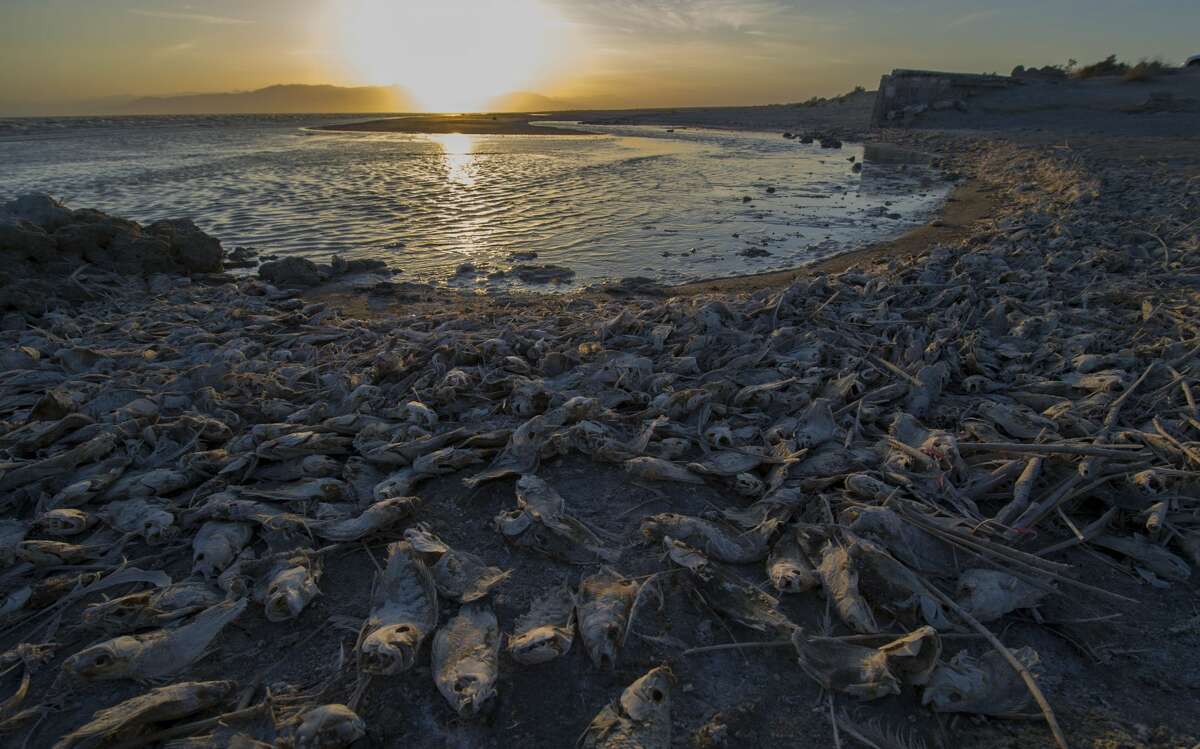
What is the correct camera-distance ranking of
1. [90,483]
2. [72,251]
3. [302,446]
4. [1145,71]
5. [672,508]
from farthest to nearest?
[1145,71] < [72,251] < [302,446] < [90,483] < [672,508]

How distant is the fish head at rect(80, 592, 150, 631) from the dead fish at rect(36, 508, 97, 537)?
0.81m

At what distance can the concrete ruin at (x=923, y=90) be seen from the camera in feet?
117

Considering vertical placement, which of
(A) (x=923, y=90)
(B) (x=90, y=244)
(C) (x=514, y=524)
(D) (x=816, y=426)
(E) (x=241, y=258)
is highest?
(A) (x=923, y=90)

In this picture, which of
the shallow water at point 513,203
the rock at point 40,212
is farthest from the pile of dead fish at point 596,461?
the shallow water at point 513,203

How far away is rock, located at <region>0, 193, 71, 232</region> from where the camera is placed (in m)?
8.30

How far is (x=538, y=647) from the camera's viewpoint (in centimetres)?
220

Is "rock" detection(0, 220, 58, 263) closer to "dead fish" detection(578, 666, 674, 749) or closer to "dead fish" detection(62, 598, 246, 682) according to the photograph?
"dead fish" detection(62, 598, 246, 682)

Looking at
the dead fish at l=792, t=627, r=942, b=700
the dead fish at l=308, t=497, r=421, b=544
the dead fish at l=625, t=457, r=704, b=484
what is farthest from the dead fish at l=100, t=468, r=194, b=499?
the dead fish at l=792, t=627, r=942, b=700

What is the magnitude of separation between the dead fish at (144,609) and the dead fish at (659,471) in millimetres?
2157

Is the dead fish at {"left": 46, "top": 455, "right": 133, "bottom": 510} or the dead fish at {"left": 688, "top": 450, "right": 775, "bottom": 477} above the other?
the dead fish at {"left": 688, "top": 450, "right": 775, "bottom": 477}

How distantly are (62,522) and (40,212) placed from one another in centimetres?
833

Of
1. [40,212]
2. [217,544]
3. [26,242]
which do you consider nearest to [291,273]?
[26,242]

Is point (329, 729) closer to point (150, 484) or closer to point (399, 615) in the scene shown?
point (399, 615)

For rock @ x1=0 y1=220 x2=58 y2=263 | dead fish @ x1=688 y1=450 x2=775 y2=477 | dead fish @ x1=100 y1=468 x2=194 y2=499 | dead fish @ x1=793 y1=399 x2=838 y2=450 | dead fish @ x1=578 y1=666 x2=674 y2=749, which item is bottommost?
dead fish @ x1=578 y1=666 x2=674 y2=749
